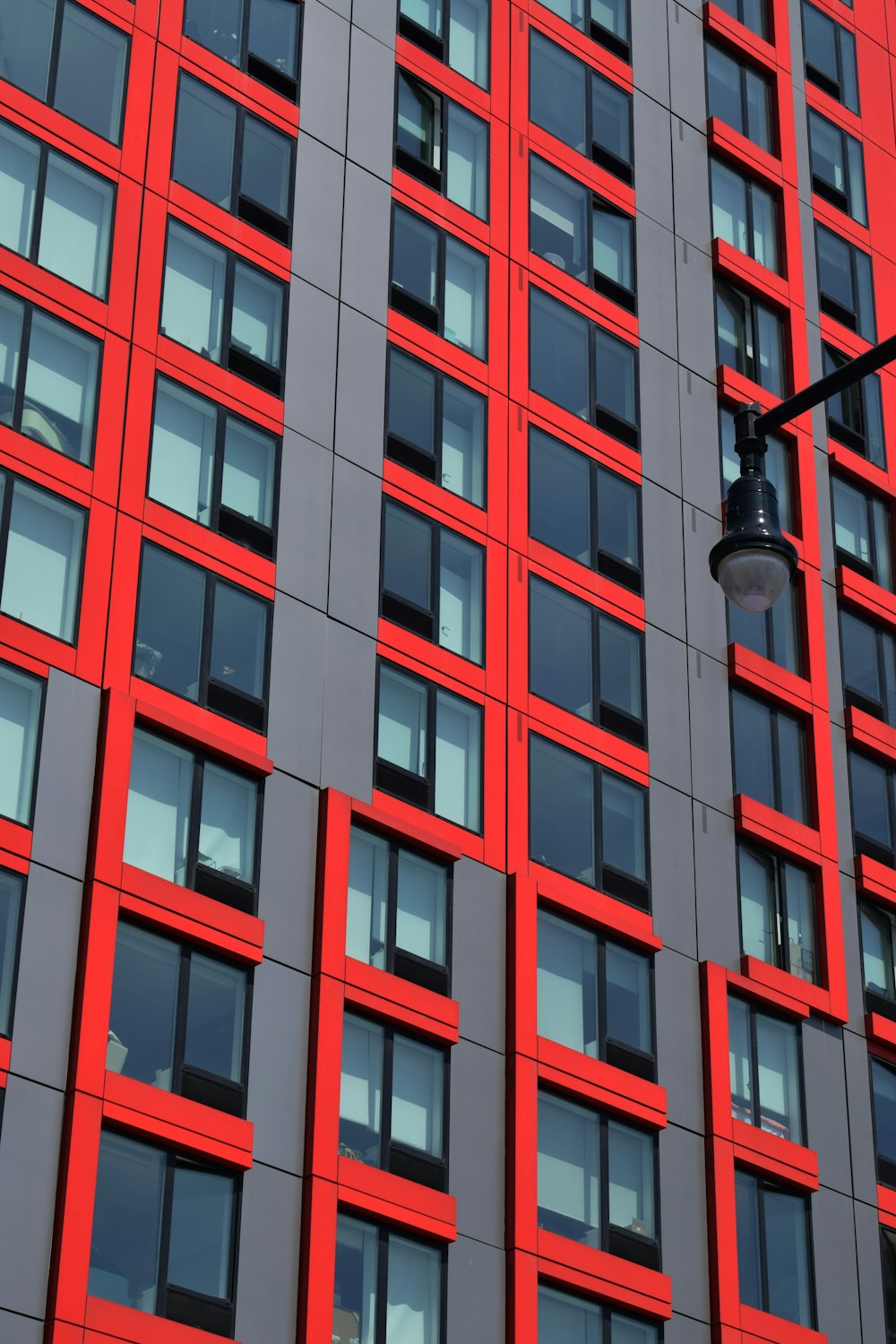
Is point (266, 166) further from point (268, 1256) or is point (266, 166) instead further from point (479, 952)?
point (268, 1256)

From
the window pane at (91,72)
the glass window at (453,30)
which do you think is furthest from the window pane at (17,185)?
the glass window at (453,30)

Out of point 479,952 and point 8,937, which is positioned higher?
point 479,952

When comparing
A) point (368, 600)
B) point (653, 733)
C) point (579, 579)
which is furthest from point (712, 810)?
point (368, 600)

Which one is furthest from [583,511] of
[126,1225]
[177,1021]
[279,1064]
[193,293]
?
[126,1225]

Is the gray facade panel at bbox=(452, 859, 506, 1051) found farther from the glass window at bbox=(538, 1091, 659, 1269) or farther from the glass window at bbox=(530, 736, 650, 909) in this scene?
the glass window at bbox=(538, 1091, 659, 1269)

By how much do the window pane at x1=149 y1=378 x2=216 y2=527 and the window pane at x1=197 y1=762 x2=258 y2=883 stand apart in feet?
14.9

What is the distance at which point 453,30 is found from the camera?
47.4 meters

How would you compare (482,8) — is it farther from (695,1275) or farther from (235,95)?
(695,1275)

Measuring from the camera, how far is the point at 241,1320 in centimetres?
3244

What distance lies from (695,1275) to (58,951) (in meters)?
12.9

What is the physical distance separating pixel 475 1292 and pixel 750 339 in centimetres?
2337

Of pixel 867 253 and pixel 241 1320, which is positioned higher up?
pixel 867 253

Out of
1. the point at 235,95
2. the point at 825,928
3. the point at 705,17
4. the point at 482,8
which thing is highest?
the point at 705,17

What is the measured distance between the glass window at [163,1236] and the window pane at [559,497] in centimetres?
1511
